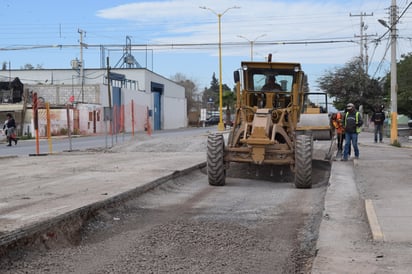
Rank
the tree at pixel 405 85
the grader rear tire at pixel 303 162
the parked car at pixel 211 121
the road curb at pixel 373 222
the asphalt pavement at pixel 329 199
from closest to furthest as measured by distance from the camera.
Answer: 1. the asphalt pavement at pixel 329 199
2. the road curb at pixel 373 222
3. the grader rear tire at pixel 303 162
4. the tree at pixel 405 85
5. the parked car at pixel 211 121

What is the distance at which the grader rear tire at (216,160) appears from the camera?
41.0ft

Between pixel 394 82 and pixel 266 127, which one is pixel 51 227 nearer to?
pixel 266 127

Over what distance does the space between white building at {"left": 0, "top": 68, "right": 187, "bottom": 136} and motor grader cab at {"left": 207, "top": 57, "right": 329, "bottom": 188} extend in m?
30.5

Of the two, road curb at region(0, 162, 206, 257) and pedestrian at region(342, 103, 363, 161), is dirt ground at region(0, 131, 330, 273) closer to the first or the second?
road curb at region(0, 162, 206, 257)

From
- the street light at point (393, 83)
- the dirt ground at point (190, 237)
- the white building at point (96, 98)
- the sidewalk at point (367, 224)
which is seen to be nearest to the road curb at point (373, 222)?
the sidewalk at point (367, 224)

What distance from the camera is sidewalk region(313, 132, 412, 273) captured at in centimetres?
563

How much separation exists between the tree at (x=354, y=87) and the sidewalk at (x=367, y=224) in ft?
146

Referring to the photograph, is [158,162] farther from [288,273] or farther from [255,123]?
[288,273]

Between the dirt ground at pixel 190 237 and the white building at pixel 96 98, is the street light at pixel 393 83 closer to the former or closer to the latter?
the dirt ground at pixel 190 237

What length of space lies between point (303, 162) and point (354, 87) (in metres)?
46.7

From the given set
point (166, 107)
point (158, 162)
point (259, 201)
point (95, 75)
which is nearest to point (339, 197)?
point (259, 201)

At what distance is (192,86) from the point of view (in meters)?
132

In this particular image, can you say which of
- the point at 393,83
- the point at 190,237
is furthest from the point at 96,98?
the point at 190,237

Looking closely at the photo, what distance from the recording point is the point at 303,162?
12031 millimetres
